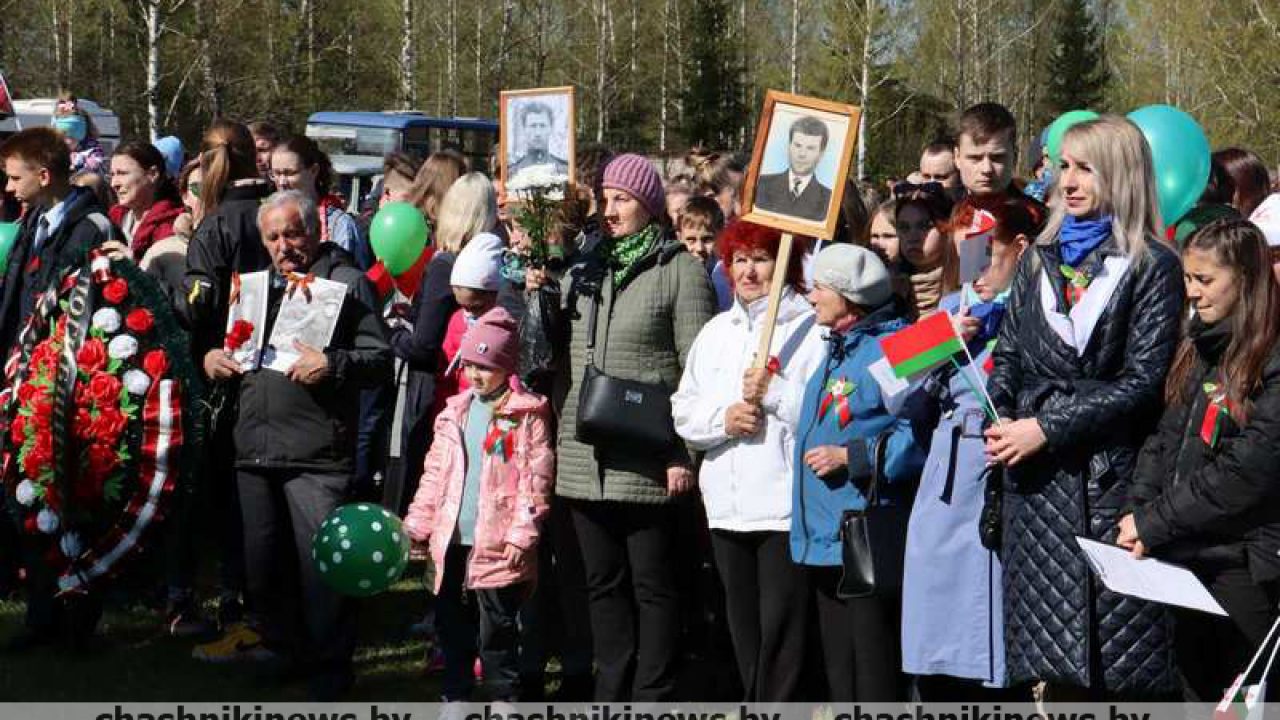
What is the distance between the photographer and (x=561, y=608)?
7391mm

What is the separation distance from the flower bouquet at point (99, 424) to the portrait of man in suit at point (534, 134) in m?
1.75

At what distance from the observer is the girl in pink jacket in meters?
6.66

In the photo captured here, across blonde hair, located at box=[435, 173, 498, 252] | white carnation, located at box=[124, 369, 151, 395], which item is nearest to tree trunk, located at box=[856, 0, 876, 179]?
blonde hair, located at box=[435, 173, 498, 252]

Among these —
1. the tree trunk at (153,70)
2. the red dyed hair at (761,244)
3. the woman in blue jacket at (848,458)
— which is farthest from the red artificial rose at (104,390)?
the tree trunk at (153,70)

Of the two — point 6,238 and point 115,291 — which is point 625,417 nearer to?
point 115,291

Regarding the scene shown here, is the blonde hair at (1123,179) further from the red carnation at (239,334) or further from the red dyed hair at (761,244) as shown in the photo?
the red carnation at (239,334)

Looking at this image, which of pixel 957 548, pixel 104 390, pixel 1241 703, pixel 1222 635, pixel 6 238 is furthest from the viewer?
pixel 6 238

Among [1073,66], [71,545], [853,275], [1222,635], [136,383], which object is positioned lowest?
Result: [71,545]

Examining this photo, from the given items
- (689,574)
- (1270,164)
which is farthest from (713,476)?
(1270,164)

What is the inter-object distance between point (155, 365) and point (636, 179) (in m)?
2.34

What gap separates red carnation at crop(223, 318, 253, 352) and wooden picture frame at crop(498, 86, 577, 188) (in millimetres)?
1240

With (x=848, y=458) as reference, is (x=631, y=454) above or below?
below

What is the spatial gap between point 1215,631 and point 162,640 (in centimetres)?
501

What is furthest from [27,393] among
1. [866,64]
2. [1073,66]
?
[1073,66]
